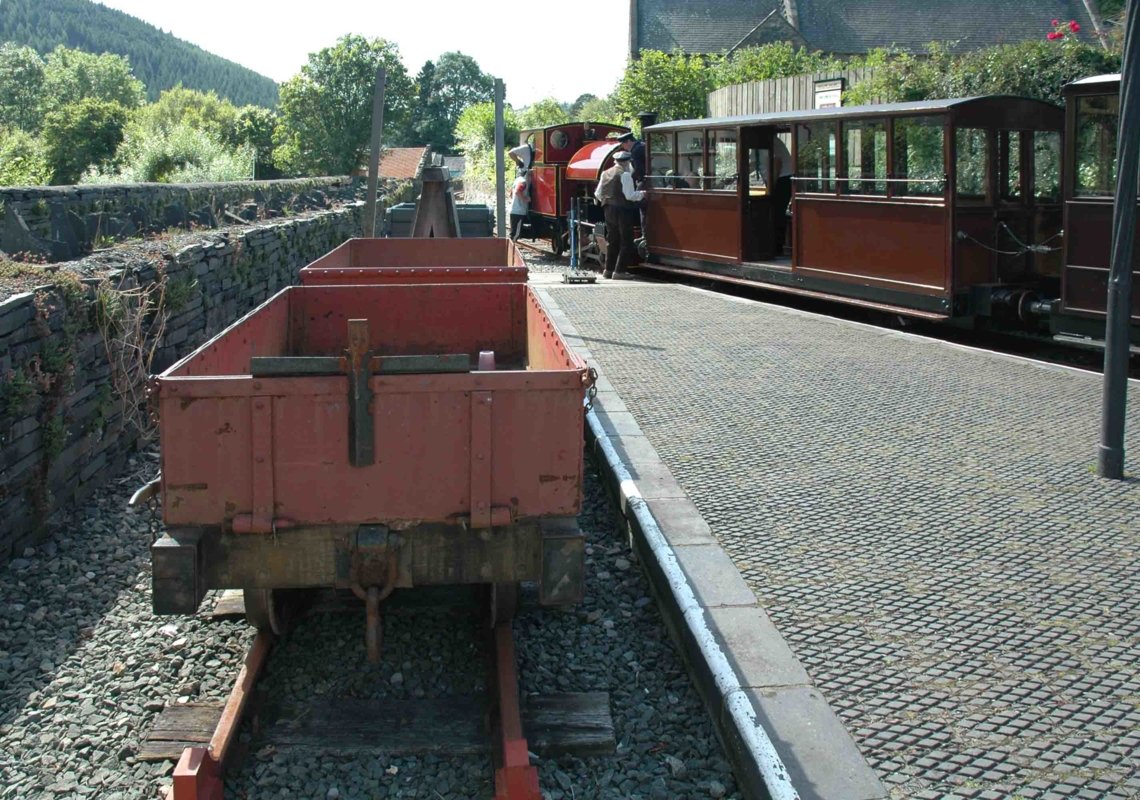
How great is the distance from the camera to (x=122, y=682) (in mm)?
4586

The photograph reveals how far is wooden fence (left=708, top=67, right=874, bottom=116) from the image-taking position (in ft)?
69.4

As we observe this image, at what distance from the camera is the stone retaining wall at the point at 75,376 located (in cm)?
604

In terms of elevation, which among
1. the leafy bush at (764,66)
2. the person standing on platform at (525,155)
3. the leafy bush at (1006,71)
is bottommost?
the person standing on platform at (525,155)

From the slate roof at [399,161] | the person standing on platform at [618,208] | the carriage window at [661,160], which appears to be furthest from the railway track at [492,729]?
the slate roof at [399,161]

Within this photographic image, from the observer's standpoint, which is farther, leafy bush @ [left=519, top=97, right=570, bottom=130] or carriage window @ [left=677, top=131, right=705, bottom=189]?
leafy bush @ [left=519, top=97, right=570, bottom=130]

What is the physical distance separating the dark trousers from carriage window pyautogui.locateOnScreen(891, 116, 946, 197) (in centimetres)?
707

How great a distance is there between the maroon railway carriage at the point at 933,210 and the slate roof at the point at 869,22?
34950 mm

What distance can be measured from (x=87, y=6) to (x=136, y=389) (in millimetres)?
208890

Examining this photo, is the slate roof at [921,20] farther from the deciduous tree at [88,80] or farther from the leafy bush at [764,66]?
the deciduous tree at [88,80]

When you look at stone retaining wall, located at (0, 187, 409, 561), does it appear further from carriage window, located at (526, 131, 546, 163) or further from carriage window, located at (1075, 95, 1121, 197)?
carriage window, located at (526, 131, 546, 163)

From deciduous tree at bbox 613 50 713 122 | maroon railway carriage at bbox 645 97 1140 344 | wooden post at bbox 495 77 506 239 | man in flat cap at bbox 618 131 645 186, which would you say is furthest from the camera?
deciduous tree at bbox 613 50 713 122

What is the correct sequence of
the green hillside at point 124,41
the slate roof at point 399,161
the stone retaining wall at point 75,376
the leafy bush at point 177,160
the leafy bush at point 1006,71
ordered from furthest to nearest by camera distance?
the green hillside at point 124,41
the slate roof at point 399,161
the leafy bush at point 177,160
the leafy bush at point 1006,71
the stone retaining wall at point 75,376

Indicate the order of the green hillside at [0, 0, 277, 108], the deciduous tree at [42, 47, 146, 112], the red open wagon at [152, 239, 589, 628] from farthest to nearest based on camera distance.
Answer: the green hillside at [0, 0, 277, 108]
the deciduous tree at [42, 47, 146, 112]
the red open wagon at [152, 239, 589, 628]

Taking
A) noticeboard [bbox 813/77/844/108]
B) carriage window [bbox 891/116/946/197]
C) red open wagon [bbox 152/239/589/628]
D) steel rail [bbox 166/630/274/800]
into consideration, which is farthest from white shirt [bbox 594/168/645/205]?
steel rail [bbox 166/630/274/800]
